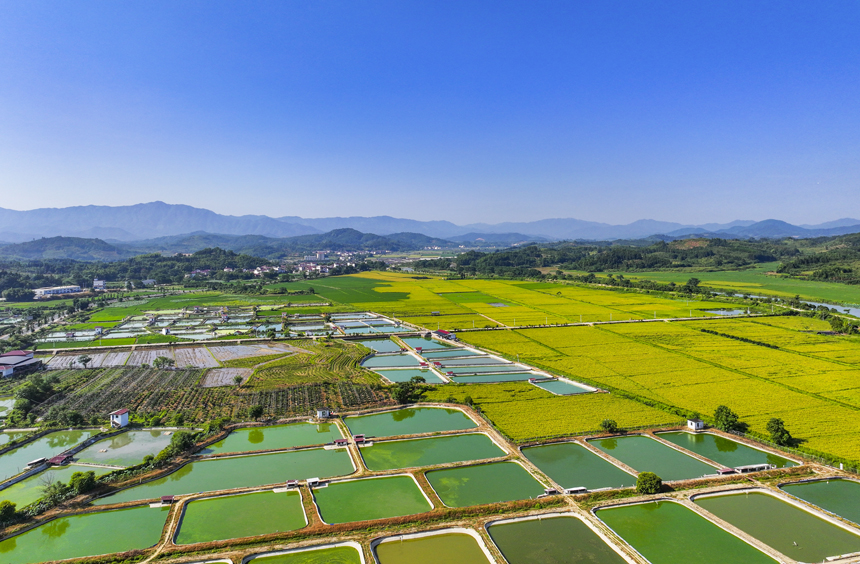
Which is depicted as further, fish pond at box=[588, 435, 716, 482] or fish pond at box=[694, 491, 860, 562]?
fish pond at box=[588, 435, 716, 482]

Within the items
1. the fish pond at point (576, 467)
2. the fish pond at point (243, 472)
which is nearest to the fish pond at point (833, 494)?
the fish pond at point (576, 467)

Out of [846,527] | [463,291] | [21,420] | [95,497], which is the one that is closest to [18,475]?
[95,497]

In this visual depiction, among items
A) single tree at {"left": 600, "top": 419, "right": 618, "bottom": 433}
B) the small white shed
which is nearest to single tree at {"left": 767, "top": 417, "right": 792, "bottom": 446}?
single tree at {"left": 600, "top": 419, "right": 618, "bottom": 433}

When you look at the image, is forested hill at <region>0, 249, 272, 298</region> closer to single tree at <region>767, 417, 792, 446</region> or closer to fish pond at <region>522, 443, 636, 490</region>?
fish pond at <region>522, 443, 636, 490</region>

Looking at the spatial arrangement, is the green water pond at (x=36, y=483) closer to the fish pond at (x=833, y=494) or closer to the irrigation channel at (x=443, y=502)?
the irrigation channel at (x=443, y=502)

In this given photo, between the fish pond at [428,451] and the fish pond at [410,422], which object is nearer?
the fish pond at [428,451]
